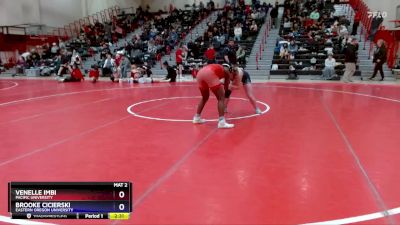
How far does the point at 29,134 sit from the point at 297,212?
536 centimetres

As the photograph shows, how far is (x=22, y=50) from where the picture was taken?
1081 inches

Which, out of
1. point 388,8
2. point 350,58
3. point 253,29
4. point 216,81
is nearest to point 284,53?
point 350,58

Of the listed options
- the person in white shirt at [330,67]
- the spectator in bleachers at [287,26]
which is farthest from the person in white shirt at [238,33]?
the person in white shirt at [330,67]

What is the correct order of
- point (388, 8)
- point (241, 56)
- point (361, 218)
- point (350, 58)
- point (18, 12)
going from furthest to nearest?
point (18, 12) < point (388, 8) < point (241, 56) < point (350, 58) < point (361, 218)

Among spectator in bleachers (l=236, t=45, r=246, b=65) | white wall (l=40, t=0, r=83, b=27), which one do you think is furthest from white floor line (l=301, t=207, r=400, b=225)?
white wall (l=40, t=0, r=83, b=27)

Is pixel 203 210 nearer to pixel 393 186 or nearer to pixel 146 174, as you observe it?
pixel 146 174

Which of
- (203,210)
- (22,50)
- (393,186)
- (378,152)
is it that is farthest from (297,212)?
(22,50)

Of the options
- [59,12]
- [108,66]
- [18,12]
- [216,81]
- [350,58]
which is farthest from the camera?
[59,12]

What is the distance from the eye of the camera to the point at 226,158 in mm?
5211

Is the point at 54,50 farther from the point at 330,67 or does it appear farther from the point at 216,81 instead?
the point at 216,81

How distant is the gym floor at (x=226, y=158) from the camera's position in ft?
11.9

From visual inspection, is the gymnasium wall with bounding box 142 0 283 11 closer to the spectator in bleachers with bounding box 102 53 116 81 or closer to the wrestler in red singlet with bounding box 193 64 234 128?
the spectator in bleachers with bounding box 102 53 116 81
